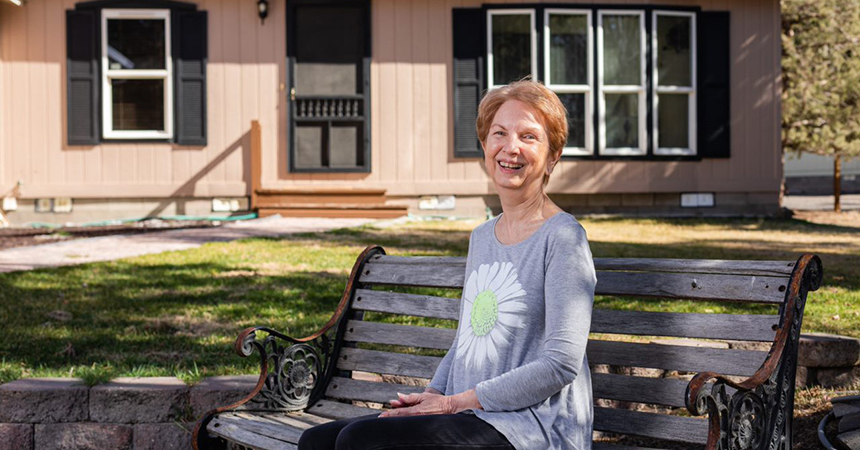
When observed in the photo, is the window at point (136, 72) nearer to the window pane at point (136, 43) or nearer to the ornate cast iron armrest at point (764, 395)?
the window pane at point (136, 43)

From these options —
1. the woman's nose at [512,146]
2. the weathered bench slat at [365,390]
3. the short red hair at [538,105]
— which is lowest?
the weathered bench slat at [365,390]

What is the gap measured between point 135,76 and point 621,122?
6881mm

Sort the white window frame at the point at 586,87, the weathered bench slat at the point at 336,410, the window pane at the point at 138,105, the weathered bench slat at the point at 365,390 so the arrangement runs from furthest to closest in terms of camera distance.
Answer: the white window frame at the point at 586,87 < the window pane at the point at 138,105 < the weathered bench slat at the point at 365,390 < the weathered bench slat at the point at 336,410

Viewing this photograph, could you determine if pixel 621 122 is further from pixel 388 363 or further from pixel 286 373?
pixel 286 373

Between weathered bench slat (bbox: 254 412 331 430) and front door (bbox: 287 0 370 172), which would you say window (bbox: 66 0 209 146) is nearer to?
front door (bbox: 287 0 370 172)

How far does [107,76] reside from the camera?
12602mm

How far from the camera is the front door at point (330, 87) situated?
1274 centimetres

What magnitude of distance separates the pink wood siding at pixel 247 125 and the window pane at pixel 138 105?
0.35 m

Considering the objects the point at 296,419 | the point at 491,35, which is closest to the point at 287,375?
the point at 296,419

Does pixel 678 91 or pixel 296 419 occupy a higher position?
pixel 678 91

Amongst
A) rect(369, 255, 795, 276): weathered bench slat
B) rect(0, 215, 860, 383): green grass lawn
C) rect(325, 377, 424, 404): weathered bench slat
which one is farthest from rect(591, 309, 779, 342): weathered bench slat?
rect(0, 215, 860, 383): green grass lawn

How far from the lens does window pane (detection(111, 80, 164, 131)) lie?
1273 cm

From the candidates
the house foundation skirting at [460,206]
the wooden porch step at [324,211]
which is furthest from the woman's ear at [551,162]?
the house foundation skirting at [460,206]

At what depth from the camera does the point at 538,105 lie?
2438mm
